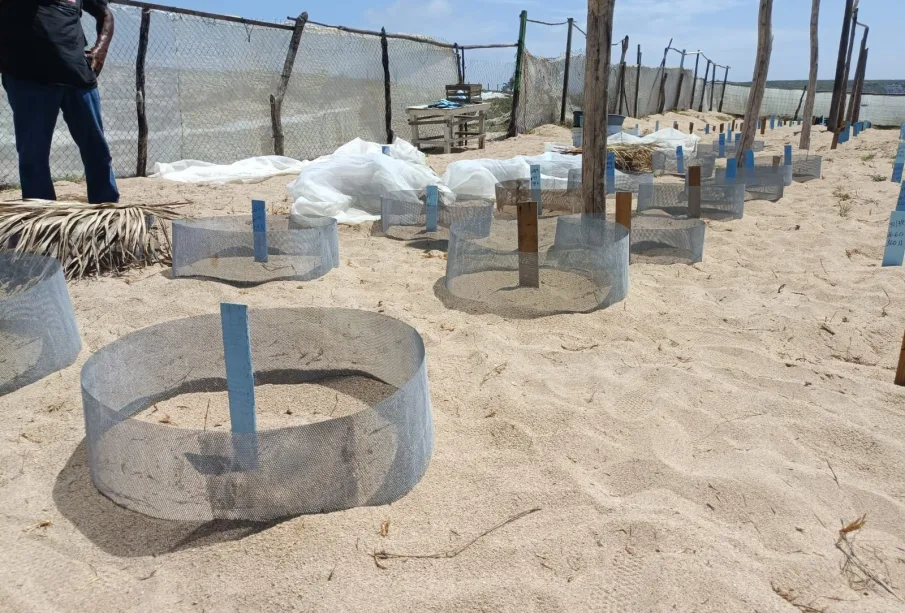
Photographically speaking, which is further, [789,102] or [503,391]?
[789,102]

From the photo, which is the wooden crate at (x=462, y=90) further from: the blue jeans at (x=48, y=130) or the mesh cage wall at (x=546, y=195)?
the blue jeans at (x=48, y=130)

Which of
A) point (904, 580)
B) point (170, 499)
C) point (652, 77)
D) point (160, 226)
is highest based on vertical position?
point (652, 77)

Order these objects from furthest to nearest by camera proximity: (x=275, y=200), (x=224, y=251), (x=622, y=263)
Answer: (x=275, y=200) < (x=224, y=251) < (x=622, y=263)

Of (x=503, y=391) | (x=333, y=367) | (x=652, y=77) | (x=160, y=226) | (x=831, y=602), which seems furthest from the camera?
(x=652, y=77)

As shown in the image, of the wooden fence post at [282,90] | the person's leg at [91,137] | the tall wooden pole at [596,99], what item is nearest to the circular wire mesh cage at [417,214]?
the tall wooden pole at [596,99]

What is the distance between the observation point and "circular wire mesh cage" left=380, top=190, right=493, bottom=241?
445cm

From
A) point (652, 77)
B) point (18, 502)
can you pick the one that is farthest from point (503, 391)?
point (652, 77)

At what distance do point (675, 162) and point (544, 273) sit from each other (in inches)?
221

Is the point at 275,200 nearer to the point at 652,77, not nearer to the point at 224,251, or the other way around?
the point at 224,251

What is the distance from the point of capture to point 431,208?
4.45 m

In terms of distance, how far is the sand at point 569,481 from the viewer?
1336 millimetres

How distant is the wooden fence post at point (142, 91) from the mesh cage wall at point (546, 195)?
368cm

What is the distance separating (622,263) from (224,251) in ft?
6.80

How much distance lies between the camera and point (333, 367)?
242cm
